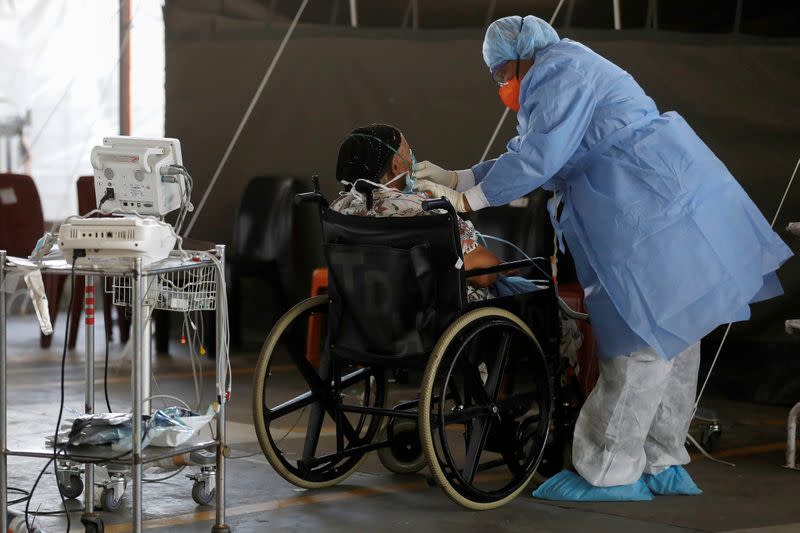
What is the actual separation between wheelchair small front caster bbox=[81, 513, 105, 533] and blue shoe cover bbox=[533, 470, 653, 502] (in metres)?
1.23

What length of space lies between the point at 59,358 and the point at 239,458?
102 inches

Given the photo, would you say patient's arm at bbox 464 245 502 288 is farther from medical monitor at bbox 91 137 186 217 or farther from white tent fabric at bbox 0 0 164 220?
white tent fabric at bbox 0 0 164 220

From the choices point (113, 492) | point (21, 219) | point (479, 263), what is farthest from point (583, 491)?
point (21, 219)

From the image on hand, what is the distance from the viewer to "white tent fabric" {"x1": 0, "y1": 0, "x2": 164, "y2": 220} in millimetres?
7992

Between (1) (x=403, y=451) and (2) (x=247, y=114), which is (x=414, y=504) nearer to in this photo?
(1) (x=403, y=451)

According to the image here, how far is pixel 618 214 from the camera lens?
136 inches

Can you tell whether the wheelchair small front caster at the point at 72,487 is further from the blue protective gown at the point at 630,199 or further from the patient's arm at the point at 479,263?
the blue protective gown at the point at 630,199

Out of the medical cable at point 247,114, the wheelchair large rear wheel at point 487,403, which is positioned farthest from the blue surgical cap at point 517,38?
the medical cable at point 247,114

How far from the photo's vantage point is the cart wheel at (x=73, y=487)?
11.3ft

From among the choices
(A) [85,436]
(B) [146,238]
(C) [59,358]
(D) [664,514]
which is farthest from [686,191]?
(C) [59,358]

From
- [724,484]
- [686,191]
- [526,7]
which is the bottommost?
[724,484]

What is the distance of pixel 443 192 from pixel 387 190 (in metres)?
0.16

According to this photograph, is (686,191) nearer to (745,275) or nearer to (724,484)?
(745,275)

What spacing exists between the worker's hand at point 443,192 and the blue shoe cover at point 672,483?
3.17 ft
